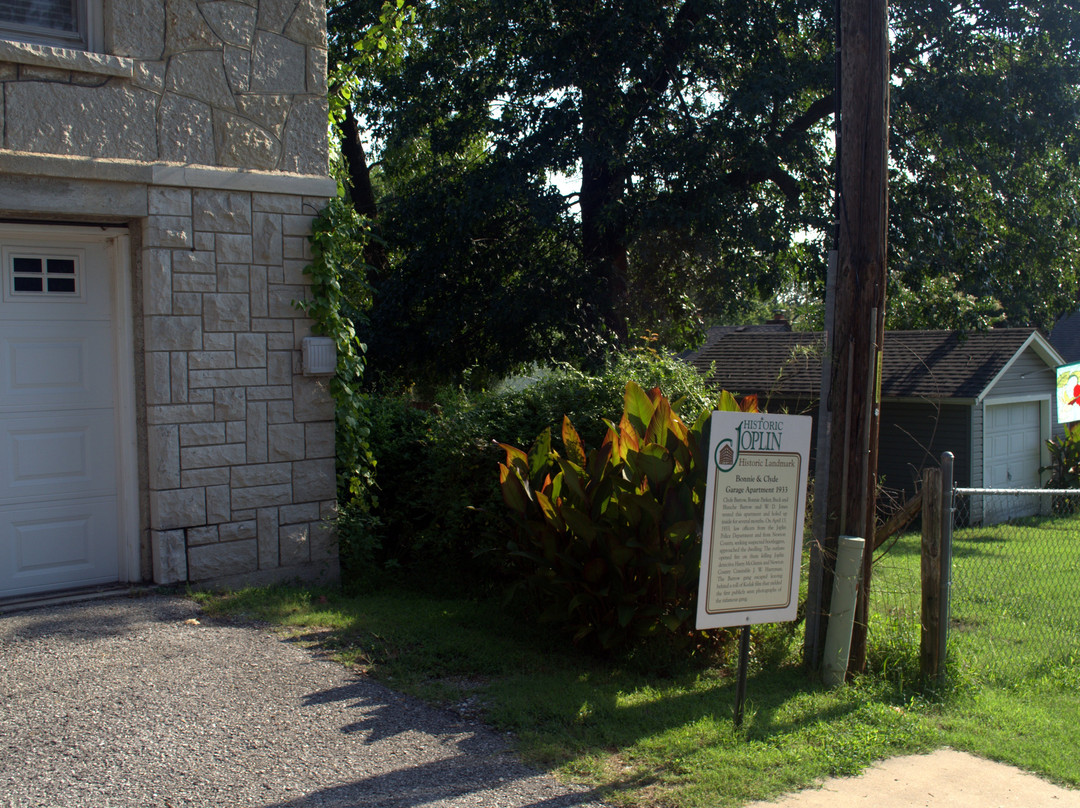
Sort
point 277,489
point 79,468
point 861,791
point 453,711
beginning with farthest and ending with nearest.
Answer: point 277,489
point 79,468
point 453,711
point 861,791

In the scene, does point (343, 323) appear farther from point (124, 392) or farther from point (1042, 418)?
point (1042, 418)

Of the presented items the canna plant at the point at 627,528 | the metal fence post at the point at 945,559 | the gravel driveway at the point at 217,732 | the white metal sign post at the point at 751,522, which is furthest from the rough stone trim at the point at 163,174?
the metal fence post at the point at 945,559

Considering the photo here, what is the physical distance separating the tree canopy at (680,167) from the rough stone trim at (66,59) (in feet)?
25.7

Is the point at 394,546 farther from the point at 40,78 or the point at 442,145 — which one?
the point at 442,145

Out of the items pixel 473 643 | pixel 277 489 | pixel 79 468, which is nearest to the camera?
pixel 473 643

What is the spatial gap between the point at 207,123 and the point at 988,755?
633 cm

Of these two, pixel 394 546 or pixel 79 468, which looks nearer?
pixel 79 468

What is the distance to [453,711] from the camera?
4875 millimetres

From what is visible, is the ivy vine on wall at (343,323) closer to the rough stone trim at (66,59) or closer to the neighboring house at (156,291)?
the neighboring house at (156,291)

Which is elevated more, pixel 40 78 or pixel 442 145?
pixel 442 145

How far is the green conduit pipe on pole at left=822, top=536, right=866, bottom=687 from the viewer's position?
5.50 m

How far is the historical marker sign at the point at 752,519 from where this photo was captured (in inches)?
176

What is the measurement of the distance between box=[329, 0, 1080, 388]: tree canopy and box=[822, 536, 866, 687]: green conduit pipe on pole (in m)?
8.53

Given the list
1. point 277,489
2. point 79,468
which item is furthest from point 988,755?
point 79,468
